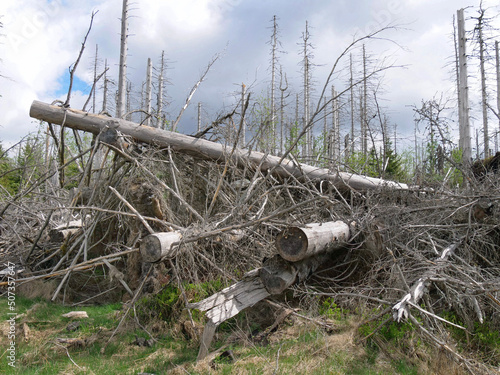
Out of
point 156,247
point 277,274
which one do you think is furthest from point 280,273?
point 156,247

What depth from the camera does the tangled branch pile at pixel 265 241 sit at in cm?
378

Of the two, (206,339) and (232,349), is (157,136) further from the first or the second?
(232,349)

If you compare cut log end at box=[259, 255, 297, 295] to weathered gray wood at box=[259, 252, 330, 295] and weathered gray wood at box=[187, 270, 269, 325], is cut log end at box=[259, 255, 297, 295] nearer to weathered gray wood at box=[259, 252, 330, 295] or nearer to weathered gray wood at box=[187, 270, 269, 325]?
weathered gray wood at box=[259, 252, 330, 295]

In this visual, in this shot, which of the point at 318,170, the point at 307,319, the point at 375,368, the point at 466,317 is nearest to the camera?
the point at 375,368

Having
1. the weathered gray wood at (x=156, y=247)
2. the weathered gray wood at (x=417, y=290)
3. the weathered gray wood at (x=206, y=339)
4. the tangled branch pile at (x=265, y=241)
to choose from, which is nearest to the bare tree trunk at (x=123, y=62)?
the tangled branch pile at (x=265, y=241)

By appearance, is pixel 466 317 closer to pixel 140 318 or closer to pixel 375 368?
pixel 375 368

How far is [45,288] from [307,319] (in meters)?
4.09

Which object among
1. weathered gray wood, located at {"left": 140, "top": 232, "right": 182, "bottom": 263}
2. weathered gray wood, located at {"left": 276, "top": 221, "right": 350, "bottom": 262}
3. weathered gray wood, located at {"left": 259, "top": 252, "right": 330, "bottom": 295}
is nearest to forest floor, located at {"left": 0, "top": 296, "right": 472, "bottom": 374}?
weathered gray wood, located at {"left": 259, "top": 252, "right": 330, "bottom": 295}

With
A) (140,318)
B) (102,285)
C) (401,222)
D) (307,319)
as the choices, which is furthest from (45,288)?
(401,222)

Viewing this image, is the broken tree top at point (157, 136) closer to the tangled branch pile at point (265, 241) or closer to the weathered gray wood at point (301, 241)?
the tangled branch pile at point (265, 241)

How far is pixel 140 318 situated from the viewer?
446 cm

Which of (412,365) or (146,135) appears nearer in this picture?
(412,365)

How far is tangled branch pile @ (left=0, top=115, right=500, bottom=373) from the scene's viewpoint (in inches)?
149

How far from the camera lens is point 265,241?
16.6ft
